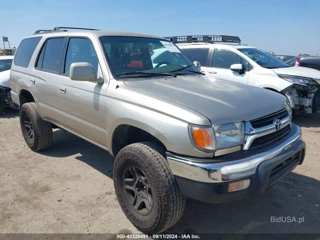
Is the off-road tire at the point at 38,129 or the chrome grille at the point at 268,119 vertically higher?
the chrome grille at the point at 268,119

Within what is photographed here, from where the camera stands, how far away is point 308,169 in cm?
401

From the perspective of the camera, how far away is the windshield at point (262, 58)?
6711 mm

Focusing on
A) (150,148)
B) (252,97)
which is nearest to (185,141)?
(150,148)

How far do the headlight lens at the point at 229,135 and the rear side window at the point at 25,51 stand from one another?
3.70 m

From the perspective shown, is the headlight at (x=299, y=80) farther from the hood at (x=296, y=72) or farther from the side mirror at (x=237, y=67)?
the side mirror at (x=237, y=67)

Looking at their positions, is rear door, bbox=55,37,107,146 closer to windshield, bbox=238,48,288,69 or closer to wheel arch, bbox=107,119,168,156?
wheel arch, bbox=107,119,168,156

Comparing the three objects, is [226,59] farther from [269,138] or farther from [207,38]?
[269,138]

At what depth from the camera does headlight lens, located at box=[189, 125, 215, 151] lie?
218cm

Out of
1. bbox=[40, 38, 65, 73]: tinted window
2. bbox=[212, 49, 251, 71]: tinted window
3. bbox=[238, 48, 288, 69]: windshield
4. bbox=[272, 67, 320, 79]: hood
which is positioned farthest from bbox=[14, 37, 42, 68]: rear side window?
bbox=[272, 67, 320, 79]: hood

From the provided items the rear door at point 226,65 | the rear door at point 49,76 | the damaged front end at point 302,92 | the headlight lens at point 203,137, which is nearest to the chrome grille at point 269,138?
the headlight lens at point 203,137

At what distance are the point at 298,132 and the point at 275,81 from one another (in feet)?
11.9

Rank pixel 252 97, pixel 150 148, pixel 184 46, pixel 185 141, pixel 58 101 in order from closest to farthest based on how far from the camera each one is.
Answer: pixel 185 141, pixel 150 148, pixel 252 97, pixel 58 101, pixel 184 46

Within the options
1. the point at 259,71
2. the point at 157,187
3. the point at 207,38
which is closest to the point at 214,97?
the point at 157,187

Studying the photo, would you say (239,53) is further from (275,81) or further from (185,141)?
(185,141)
